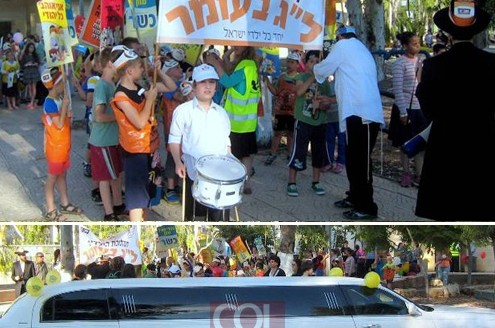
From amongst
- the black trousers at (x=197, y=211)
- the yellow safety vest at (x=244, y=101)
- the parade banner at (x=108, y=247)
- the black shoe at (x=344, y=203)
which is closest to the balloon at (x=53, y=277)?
the parade banner at (x=108, y=247)

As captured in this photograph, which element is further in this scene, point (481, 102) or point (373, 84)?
point (373, 84)

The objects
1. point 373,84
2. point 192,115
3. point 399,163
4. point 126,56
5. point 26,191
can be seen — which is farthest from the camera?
point 399,163

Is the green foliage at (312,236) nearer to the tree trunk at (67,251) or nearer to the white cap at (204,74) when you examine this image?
the tree trunk at (67,251)

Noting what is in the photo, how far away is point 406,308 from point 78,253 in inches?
67.0

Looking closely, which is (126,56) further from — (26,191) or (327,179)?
(327,179)

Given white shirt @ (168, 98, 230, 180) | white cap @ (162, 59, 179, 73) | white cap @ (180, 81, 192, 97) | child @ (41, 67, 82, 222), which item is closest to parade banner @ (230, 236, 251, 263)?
white shirt @ (168, 98, 230, 180)

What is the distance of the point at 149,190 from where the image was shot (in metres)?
6.66

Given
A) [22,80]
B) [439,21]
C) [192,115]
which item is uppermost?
[439,21]

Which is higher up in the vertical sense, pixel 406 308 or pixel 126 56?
pixel 126 56

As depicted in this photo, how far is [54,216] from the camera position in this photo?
7113 mm

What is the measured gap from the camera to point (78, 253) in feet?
15.1

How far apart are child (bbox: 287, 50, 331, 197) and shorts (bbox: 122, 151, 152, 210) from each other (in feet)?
5.98

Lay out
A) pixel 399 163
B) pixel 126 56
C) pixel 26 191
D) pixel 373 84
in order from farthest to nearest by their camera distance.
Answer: pixel 399 163 < pixel 26 191 < pixel 373 84 < pixel 126 56

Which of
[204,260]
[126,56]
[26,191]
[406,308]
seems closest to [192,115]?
[126,56]
